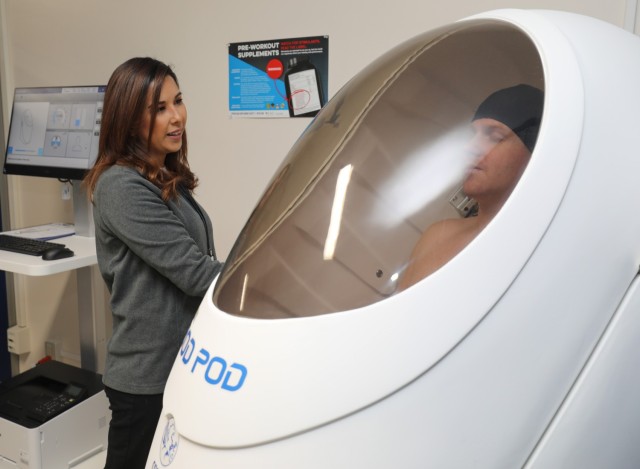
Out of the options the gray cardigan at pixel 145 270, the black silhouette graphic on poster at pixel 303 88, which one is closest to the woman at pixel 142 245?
the gray cardigan at pixel 145 270

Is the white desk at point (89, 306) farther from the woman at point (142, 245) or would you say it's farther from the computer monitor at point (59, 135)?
the woman at point (142, 245)

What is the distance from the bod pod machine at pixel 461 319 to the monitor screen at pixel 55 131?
6.09ft

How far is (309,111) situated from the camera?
7.02ft

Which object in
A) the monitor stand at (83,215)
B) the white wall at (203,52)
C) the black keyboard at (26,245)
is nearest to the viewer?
the white wall at (203,52)

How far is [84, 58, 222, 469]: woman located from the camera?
129 centimetres

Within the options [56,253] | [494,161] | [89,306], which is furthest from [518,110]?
[89,306]

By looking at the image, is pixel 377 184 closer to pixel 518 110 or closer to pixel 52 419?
pixel 518 110

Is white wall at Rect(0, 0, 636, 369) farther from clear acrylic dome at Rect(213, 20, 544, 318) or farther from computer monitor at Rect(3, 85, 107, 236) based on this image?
clear acrylic dome at Rect(213, 20, 544, 318)

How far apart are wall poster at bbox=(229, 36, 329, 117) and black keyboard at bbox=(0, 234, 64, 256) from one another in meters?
0.91

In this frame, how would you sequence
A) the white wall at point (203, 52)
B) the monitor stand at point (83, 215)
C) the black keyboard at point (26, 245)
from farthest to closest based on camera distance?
the monitor stand at point (83, 215) < the black keyboard at point (26, 245) < the white wall at point (203, 52)

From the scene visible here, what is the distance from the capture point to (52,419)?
6.63ft

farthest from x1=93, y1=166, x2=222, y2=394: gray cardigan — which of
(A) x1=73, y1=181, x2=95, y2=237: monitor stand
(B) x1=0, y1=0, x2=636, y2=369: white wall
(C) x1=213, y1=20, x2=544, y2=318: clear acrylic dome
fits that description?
(A) x1=73, y1=181, x2=95, y2=237: monitor stand

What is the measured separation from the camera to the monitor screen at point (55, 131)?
2266 millimetres

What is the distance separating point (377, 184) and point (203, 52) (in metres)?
1.90
